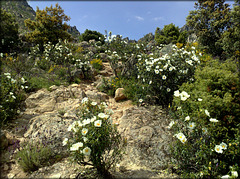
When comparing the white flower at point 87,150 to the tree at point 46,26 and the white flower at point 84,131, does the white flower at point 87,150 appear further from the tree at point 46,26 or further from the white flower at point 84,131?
the tree at point 46,26

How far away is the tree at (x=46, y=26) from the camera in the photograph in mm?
12930

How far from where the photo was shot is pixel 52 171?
2383mm

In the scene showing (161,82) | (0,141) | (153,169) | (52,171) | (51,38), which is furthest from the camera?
(51,38)

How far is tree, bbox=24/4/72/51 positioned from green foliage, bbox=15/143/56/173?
482 inches

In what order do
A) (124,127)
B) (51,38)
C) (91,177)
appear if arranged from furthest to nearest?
(51,38)
(124,127)
(91,177)

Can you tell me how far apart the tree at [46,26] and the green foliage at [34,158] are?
12.2m

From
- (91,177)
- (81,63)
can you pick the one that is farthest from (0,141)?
(81,63)

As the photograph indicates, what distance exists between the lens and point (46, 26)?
44.7ft

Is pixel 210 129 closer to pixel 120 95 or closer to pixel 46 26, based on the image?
pixel 120 95

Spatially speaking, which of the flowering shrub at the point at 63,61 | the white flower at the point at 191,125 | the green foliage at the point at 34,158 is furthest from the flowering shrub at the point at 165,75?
the flowering shrub at the point at 63,61

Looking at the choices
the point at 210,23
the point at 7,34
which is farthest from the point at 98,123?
the point at 210,23

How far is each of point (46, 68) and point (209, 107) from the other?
8.66 m

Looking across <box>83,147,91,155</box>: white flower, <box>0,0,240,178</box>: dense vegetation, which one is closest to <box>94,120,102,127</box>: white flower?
<box>0,0,240,178</box>: dense vegetation

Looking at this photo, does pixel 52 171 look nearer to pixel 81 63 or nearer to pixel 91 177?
pixel 91 177
